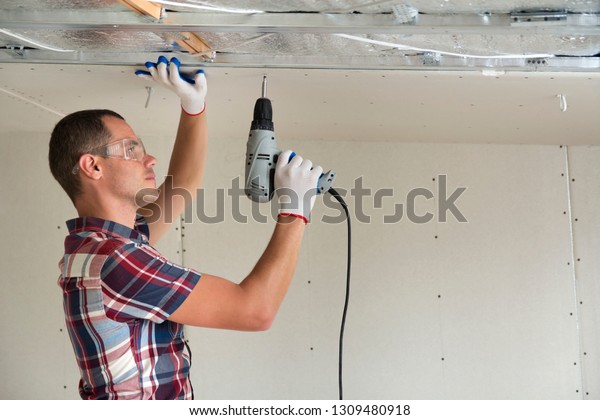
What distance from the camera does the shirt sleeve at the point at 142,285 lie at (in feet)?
4.35

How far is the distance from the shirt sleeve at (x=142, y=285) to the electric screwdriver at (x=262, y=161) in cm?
29

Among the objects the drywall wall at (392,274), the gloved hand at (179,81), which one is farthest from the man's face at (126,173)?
the drywall wall at (392,274)

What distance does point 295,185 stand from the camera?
1503 millimetres

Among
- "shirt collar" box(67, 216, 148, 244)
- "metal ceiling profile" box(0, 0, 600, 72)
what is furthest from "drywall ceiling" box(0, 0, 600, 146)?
"shirt collar" box(67, 216, 148, 244)

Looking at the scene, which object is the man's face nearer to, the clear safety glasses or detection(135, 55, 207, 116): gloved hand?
the clear safety glasses

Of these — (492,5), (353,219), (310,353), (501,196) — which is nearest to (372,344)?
(310,353)

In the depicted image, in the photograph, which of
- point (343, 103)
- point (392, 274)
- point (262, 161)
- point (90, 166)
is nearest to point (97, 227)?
point (90, 166)

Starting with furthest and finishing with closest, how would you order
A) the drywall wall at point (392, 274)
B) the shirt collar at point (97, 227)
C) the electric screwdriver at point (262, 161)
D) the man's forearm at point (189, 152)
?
1. the drywall wall at point (392, 274)
2. the man's forearm at point (189, 152)
3. the electric screwdriver at point (262, 161)
4. the shirt collar at point (97, 227)

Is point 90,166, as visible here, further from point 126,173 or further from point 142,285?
point 142,285

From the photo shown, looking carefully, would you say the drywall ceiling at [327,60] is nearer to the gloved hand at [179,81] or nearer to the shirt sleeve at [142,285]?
the gloved hand at [179,81]

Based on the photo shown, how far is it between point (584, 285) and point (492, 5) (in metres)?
1.66

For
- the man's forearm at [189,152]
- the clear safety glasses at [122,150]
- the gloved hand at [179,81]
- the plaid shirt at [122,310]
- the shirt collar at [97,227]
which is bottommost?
the plaid shirt at [122,310]

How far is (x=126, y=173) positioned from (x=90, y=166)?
0.07 meters

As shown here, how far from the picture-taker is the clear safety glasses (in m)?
1.50
